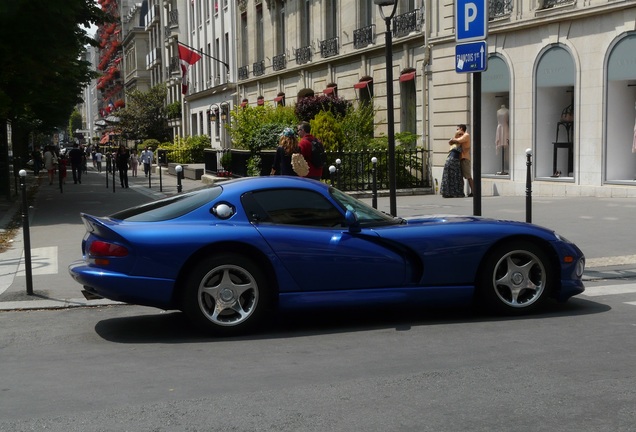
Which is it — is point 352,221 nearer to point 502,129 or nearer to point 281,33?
point 502,129

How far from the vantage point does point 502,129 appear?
24578 mm

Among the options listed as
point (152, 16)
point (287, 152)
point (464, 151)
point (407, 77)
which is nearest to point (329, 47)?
point (407, 77)

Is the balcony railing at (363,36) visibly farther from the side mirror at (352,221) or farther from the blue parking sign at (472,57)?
the side mirror at (352,221)

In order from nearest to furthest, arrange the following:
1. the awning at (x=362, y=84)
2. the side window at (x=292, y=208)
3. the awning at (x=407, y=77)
Answer: the side window at (x=292, y=208), the awning at (x=407, y=77), the awning at (x=362, y=84)

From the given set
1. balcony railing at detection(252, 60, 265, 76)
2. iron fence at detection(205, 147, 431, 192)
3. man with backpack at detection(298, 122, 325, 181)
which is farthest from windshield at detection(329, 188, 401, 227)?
balcony railing at detection(252, 60, 265, 76)

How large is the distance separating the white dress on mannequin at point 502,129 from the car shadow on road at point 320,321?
1641 cm

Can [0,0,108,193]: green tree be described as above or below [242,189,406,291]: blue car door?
above

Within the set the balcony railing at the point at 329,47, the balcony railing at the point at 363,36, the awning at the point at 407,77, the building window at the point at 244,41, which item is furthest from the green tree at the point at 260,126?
the building window at the point at 244,41

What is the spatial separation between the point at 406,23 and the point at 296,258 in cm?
2203

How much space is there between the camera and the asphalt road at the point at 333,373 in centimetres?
503

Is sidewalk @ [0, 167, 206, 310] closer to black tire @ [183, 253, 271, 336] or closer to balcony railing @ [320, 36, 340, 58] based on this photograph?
black tire @ [183, 253, 271, 336]

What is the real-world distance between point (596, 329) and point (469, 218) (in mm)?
1542

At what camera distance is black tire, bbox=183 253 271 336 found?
7.20 metres

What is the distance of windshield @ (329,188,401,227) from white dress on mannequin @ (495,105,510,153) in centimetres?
1719
